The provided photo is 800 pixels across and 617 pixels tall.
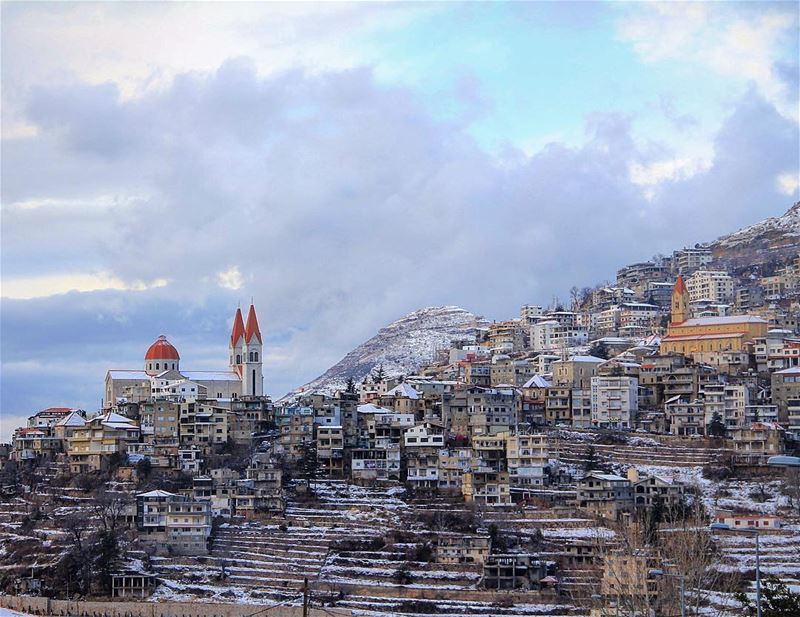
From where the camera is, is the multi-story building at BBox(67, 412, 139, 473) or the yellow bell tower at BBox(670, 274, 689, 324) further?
the yellow bell tower at BBox(670, 274, 689, 324)

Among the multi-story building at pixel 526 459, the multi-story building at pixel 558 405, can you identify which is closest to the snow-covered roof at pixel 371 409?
the multi-story building at pixel 558 405

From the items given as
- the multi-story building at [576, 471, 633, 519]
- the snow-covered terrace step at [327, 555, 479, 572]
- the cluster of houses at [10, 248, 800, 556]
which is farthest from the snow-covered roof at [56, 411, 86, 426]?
the multi-story building at [576, 471, 633, 519]

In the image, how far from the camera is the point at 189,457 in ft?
247

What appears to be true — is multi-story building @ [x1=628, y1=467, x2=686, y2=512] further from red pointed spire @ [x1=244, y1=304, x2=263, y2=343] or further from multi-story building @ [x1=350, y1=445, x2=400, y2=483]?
red pointed spire @ [x1=244, y1=304, x2=263, y2=343]

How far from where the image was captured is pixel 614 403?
7969 cm

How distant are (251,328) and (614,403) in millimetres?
28932

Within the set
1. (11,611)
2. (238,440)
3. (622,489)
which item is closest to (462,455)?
(622,489)

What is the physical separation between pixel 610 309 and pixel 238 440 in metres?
36.6

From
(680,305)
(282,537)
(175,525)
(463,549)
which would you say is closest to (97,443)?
(175,525)

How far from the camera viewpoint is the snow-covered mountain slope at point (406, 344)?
12081cm

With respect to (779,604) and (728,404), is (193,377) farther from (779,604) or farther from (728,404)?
(779,604)

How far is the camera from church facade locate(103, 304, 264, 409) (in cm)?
9075

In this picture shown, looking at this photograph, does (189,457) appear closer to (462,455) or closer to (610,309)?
(462,455)

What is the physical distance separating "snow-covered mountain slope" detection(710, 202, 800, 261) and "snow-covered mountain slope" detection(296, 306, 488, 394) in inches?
742
